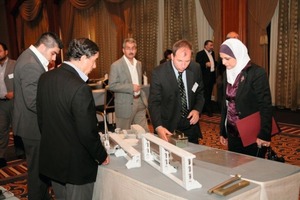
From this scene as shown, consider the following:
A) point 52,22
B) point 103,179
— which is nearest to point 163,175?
point 103,179

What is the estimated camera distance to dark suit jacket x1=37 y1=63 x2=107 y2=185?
155 cm

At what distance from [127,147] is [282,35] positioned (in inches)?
200

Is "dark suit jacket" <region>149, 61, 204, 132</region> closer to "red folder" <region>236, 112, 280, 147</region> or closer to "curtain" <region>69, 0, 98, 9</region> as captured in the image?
"red folder" <region>236, 112, 280, 147</region>

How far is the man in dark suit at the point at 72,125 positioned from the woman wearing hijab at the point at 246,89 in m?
0.85

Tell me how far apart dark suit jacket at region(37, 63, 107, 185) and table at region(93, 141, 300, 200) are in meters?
0.12

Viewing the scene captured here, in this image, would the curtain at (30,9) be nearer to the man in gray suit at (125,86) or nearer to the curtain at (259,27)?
the curtain at (259,27)

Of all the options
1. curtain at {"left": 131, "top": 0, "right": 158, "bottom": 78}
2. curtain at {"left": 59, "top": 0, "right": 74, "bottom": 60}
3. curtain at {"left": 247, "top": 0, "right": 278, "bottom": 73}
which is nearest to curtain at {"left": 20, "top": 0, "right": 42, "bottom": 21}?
curtain at {"left": 59, "top": 0, "right": 74, "bottom": 60}

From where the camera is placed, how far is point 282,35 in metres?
5.92

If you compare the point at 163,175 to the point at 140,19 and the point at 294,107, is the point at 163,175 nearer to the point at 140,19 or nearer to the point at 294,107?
the point at 294,107

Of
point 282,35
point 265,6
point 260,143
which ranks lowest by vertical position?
point 260,143

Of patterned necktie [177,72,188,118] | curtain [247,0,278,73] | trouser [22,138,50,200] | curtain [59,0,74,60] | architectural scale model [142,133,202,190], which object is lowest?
trouser [22,138,50,200]

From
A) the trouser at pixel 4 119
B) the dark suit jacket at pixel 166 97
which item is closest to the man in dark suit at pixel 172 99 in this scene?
the dark suit jacket at pixel 166 97

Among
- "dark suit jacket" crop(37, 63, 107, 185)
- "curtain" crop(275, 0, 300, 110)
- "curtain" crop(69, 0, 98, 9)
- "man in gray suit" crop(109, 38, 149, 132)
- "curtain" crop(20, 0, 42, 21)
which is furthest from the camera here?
"curtain" crop(20, 0, 42, 21)

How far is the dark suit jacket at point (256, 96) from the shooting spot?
197 cm
